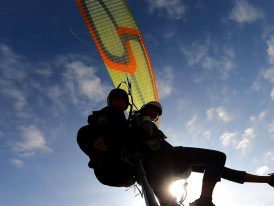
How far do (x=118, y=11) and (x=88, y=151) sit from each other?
17.6 ft

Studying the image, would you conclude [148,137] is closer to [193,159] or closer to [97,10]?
[193,159]

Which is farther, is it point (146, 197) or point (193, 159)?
point (193, 159)

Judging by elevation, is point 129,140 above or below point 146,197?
above

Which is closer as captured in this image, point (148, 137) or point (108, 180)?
point (148, 137)

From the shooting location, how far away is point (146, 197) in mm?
2135

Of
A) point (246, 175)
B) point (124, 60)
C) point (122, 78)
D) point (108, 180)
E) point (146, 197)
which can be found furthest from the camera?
point (124, 60)

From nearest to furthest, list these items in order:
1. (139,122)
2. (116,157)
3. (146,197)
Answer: (146,197) → (139,122) → (116,157)

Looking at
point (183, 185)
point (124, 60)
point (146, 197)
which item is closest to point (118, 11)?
point (124, 60)

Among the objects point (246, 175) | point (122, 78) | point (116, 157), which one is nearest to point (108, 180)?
point (116, 157)

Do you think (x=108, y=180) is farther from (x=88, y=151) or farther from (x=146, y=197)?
(x=146, y=197)

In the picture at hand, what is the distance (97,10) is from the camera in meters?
8.25

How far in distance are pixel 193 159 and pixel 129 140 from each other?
129 cm

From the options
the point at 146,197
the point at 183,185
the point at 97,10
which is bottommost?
the point at 146,197

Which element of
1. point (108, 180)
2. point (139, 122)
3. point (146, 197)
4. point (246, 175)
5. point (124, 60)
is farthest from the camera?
point (124, 60)
